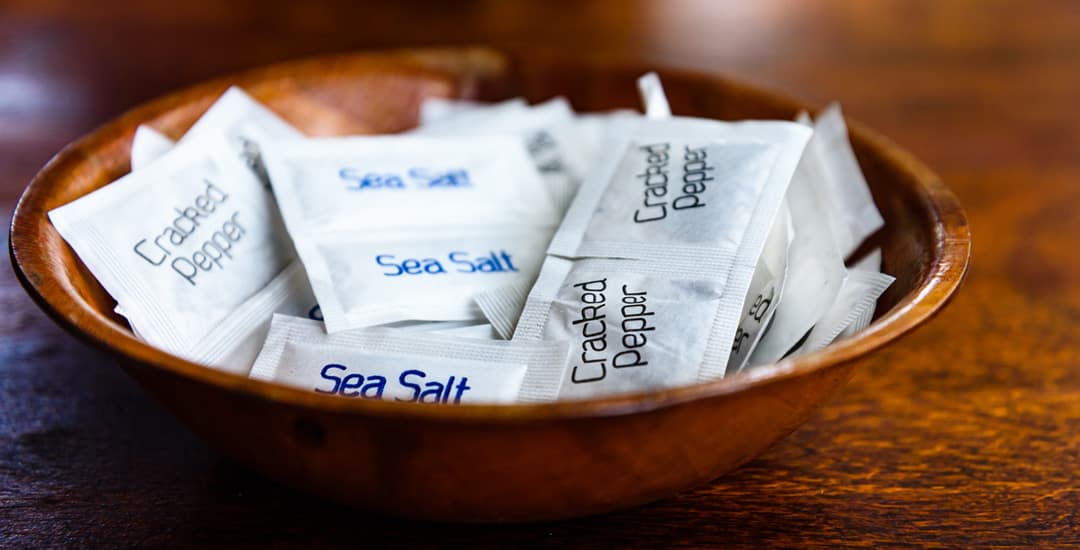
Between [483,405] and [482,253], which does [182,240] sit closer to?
[482,253]

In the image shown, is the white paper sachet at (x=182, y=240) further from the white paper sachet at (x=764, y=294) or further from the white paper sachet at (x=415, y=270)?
the white paper sachet at (x=764, y=294)

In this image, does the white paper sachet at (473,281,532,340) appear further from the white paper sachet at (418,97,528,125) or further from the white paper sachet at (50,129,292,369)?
the white paper sachet at (418,97,528,125)

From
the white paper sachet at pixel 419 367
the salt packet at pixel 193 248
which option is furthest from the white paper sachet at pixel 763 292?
the salt packet at pixel 193 248

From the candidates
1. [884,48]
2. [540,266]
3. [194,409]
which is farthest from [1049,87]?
[194,409]

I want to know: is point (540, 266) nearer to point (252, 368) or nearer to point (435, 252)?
point (435, 252)

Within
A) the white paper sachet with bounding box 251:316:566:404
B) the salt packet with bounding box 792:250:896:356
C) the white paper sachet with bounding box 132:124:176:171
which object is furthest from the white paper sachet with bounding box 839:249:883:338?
the white paper sachet with bounding box 132:124:176:171
